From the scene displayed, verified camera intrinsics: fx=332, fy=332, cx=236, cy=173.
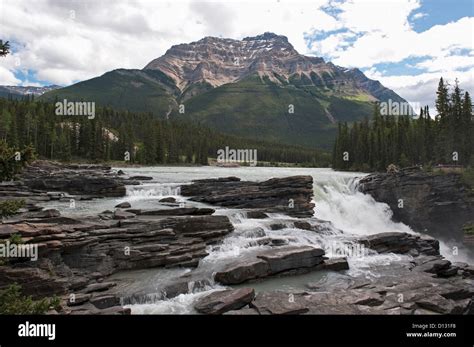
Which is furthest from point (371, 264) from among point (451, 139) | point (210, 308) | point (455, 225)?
point (451, 139)

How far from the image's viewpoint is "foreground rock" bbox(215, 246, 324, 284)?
20453mm

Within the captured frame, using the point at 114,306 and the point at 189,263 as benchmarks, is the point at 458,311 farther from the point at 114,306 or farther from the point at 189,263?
the point at 114,306

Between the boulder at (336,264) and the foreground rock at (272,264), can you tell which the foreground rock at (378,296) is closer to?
the boulder at (336,264)

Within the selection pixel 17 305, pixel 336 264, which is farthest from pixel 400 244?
pixel 17 305

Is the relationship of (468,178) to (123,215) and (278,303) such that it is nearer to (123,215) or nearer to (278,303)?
(278,303)

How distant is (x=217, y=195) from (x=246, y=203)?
4038 millimetres

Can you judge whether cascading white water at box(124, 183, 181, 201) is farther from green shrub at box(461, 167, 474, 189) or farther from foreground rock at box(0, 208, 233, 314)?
green shrub at box(461, 167, 474, 189)

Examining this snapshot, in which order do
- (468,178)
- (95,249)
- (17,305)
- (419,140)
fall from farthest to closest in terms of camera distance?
(419,140) < (468,178) < (95,249) < (17,305)

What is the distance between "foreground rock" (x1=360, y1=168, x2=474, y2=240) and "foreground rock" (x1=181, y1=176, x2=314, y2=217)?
1967cm

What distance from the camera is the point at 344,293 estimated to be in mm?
18391

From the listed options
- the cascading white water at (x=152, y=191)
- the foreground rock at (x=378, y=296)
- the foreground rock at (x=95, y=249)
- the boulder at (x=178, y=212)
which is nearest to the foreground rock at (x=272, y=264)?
the foreground rock at (x=378, y=296)

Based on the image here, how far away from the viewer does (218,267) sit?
71.9 ft

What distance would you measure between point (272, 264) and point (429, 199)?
43.3m

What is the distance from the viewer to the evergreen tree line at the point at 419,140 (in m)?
75.4
